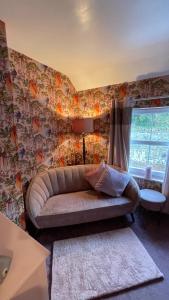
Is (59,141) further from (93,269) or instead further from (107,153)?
(93,269)

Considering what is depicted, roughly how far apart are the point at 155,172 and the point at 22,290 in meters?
2.62

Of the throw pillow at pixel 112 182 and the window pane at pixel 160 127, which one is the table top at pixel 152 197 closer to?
the throw pillow at pixel 112 182

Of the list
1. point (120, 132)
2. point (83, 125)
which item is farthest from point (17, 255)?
point (120, 132)

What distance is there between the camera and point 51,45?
192cm

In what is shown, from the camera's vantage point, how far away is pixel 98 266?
167 cm

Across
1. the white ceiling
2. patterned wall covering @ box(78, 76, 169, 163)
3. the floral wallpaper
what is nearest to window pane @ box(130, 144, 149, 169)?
the floral wallpaper

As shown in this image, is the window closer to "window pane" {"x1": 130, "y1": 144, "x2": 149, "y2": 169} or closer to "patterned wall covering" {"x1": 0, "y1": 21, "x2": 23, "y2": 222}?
"window pane" {"x1": 130, "y1": 144, "x2": 149, "y2": 169}

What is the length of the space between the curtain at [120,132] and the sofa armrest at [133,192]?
42 centimetres

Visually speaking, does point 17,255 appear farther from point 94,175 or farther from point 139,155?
point 139,155

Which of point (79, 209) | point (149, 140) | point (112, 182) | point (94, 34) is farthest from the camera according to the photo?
point (149, 140)

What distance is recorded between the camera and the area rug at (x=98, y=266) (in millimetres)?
1454

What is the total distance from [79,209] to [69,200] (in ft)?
0.96

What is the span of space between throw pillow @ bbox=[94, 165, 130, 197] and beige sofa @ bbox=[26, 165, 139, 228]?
8cm

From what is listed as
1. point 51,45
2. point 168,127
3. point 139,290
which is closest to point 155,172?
point 168,127
